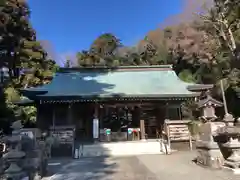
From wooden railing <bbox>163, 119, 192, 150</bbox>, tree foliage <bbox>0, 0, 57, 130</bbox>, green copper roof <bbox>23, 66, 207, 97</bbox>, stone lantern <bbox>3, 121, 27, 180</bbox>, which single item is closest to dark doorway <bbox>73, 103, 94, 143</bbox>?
green copper roof <bbox>23, 66, 207, 97</bbox>

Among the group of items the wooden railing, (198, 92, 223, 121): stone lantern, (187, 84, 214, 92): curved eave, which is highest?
(187, 84, 214, 92): curved eave

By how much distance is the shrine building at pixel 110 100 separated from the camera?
11328mm

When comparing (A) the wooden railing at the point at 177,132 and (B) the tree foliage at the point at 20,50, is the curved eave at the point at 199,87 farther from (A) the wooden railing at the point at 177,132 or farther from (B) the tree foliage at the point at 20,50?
(B) the tree foliage at the point at 20,50

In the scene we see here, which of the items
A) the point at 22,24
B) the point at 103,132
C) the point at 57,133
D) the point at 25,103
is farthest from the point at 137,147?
the point at 22,24

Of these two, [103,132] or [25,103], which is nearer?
[103,132]

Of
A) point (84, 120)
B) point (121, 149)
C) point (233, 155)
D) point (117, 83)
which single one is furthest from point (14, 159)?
point (117, 83)

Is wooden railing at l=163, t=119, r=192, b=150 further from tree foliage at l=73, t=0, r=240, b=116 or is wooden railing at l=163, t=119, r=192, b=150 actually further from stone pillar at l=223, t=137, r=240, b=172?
tree foliage at l=73, t=0, r=240, b=116

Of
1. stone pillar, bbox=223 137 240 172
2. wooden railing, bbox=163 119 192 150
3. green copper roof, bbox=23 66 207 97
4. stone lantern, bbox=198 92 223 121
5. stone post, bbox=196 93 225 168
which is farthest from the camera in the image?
green copper roof, bbox=23 66 207 97

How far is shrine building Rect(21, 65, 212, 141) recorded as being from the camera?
11.3m

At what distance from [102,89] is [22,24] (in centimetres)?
1266

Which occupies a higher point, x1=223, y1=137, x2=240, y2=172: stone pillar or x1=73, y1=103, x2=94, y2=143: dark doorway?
x1=73, y1=103, x2=94, y2=143: dark doorway

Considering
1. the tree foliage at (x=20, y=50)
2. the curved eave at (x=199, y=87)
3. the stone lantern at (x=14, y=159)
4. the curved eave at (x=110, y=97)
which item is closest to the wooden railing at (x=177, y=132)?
the curved eave at (x=110, y=97)

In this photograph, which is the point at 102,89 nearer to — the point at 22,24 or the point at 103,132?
the point at 103,132

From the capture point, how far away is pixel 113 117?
556 inches
